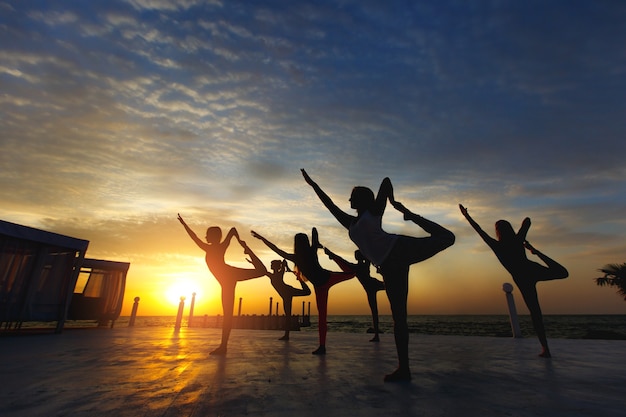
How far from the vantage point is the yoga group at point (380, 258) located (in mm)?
3406

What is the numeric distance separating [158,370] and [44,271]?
29.4ft

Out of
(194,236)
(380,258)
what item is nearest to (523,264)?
(380,258)

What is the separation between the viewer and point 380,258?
3518 mm

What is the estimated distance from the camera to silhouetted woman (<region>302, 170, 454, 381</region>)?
3355mm

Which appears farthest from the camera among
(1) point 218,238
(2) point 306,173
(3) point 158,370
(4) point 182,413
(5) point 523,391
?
(1) point 218,238

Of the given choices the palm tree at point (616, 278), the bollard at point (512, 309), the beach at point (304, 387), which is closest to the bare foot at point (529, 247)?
the beach at point (304, 387)

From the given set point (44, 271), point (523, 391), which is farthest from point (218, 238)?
point (44, 271)

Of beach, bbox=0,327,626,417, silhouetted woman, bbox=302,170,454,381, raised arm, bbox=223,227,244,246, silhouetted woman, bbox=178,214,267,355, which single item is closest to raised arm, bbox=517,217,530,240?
beach, bbox=0,327,626,417

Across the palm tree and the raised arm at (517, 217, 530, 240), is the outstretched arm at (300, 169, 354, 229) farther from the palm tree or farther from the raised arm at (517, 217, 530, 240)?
the palm tree

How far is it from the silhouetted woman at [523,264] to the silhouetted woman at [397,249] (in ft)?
7.97

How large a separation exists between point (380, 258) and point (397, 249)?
227mm

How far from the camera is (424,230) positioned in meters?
3.50

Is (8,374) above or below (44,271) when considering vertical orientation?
below

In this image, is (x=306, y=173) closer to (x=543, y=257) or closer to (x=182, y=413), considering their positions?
(x=182, y=413)
